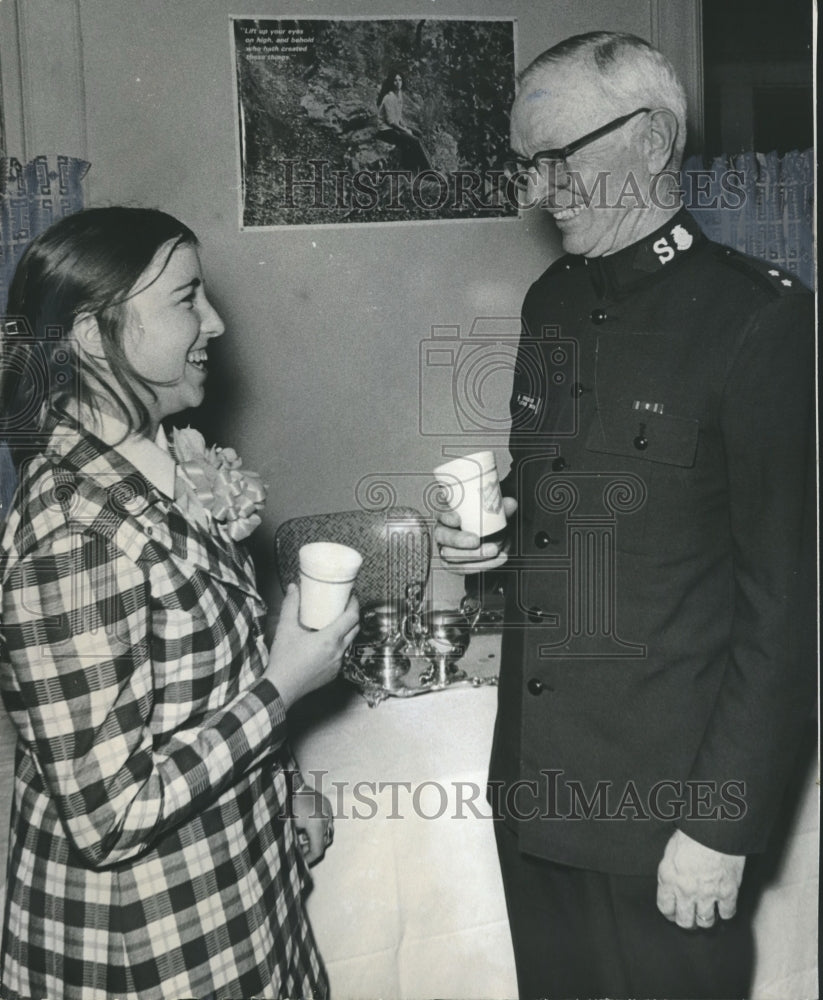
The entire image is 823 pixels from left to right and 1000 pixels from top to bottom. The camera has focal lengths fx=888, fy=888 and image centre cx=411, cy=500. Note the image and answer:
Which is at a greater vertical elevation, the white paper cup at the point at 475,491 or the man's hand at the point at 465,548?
the white paper cup at the point at 475,491

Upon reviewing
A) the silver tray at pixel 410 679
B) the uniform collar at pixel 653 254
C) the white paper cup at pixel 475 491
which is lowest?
the silver tray at pixel 410 679

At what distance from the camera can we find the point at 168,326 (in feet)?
2.72

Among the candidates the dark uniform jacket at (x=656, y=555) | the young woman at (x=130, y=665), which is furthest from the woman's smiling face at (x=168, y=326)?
the dark uniform jacket at (x=656, y=555)

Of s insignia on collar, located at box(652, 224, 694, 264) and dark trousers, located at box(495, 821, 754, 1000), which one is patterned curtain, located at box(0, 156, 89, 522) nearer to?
s insignia on collar, located at box(652, 224, 694, 264)

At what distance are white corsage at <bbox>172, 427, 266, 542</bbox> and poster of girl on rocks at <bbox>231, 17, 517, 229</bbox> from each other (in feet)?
0.82

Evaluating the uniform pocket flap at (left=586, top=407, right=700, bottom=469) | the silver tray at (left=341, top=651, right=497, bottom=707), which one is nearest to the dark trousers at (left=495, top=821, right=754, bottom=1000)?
the silver tray at (left=341, top=651, right=497, bottom=707)

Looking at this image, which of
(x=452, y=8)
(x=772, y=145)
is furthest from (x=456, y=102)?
(x=772, y=145)

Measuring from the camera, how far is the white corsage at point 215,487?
869 millimetres

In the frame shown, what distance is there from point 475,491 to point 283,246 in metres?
0.37

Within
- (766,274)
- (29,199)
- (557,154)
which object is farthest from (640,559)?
(29,199)

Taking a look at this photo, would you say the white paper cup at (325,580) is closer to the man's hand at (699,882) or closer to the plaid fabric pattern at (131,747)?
the plaid fabric pattern at (131,747)

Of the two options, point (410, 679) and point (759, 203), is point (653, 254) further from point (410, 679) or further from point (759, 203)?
point (410, 679)

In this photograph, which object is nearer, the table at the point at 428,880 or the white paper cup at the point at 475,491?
the white paper cup at the point at 475,491

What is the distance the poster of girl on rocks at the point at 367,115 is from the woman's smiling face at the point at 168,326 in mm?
157
